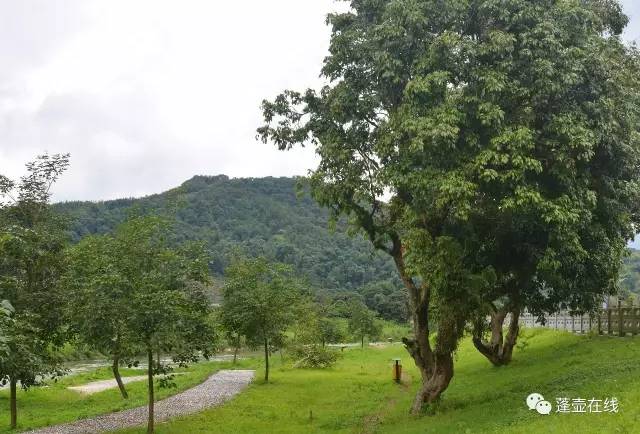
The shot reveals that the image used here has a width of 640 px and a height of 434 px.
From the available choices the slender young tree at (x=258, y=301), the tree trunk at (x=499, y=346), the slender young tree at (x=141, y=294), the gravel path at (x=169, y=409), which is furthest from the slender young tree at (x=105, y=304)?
the tree trunk at (x=499, y=346)

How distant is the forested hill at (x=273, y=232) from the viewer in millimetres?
141625

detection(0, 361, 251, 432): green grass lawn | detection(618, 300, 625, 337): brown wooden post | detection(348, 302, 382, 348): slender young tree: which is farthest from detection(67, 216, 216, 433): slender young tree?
detection(348, 302, 382, 348): slender young tree

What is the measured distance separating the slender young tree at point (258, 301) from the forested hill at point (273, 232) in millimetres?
78651

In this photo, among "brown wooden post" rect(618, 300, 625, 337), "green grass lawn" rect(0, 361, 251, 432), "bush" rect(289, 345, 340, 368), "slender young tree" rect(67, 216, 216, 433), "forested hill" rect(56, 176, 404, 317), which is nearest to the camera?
"slender young tree" rect(67, 216, 216, 433)

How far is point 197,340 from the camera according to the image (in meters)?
20.5

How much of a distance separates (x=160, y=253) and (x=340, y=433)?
9191mm

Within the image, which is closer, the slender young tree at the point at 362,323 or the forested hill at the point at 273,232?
the slender young tree at the point at 362,323

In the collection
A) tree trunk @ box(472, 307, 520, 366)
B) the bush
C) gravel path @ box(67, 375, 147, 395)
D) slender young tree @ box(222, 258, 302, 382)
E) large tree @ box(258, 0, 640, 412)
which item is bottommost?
gravel path @ box(67, 375, 147, 395)

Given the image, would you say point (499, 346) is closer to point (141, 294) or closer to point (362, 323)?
point (141, 294)

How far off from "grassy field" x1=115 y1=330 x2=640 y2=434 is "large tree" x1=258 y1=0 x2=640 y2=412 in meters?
2.74

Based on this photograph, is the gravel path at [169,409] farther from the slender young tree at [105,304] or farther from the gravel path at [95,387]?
the gravel path at [95,387]

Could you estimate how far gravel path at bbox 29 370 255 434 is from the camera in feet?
75.6

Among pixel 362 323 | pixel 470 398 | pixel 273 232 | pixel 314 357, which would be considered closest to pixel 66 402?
pixel 314 357

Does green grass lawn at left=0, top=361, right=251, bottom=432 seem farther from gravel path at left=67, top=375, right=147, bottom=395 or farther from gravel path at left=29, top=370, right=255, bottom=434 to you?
gravel path at left=29, top=370, right=255, bottom=434
